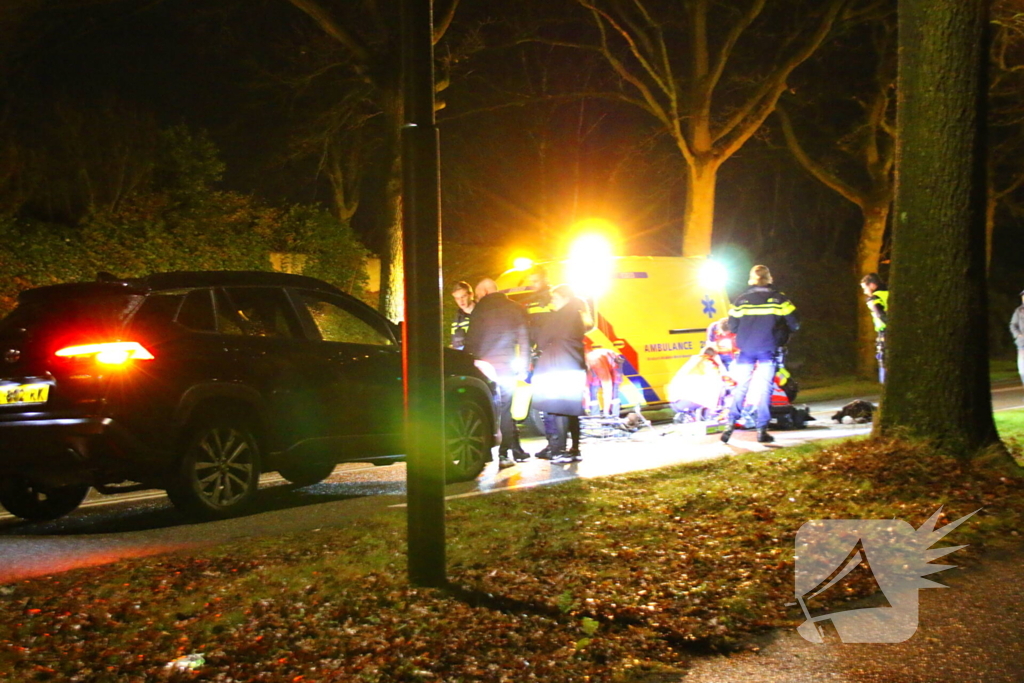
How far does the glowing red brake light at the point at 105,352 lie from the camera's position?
7055mm

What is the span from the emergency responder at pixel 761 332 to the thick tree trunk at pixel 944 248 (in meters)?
2.42

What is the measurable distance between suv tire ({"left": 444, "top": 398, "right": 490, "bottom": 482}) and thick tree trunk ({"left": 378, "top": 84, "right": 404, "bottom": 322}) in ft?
18.6

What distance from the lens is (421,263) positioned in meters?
5.40

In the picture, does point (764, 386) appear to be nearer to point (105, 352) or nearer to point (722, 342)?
point (722, 342)

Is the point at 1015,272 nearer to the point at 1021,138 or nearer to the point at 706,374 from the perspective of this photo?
the point at 1021,138

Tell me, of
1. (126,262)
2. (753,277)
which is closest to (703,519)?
(753,277)

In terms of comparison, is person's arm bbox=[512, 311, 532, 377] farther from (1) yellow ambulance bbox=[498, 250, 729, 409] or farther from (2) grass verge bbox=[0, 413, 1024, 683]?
(2) grass verge bbox=[0, 413, 1024, 683]

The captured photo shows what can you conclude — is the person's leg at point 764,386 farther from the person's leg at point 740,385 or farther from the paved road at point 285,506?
the paved road at point 285,506

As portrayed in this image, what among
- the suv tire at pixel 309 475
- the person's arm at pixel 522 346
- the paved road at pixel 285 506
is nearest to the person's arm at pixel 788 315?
the paved road at pixel 285 506

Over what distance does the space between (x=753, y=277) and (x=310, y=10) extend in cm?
792

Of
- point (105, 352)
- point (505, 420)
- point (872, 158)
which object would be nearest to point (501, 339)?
point (505, 420)

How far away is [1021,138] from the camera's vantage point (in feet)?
94.4

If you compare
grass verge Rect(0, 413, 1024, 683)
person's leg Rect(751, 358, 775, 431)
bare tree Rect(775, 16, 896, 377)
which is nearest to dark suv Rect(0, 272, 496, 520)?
grass verge Rect(0, 413, 1024, 683)

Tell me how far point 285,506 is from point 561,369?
3.27 m
